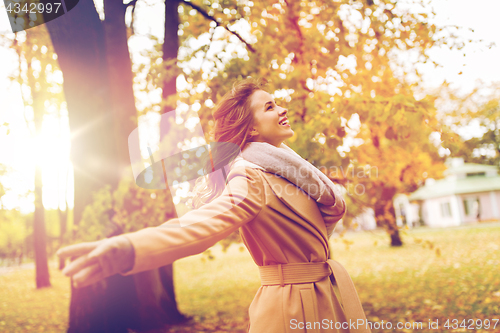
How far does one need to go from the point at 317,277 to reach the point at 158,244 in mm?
938

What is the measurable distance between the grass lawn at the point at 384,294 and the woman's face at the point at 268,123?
421 centimetres

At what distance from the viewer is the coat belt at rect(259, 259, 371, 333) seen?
5.49 feet

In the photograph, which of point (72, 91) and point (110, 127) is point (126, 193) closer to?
point (110, 127)

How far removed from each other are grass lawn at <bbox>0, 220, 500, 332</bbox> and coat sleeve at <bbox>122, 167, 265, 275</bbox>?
4.62 m

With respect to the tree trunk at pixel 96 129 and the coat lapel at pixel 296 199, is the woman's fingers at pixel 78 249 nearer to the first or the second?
the coat lapel at pixel 296 199

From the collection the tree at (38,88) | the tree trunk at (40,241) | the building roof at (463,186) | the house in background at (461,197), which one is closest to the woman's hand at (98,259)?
the tree at (38,88)

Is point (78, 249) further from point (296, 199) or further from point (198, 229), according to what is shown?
point (296, 199)

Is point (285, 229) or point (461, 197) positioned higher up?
point (285, 229)

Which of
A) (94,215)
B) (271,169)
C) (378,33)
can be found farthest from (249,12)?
(271,169)

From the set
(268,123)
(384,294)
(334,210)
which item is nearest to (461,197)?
(384,294)

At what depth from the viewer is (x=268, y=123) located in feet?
Result: 6.27

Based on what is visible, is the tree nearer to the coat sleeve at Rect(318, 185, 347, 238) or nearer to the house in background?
the coat sleeve at Rect(318, 185, 347, 238)

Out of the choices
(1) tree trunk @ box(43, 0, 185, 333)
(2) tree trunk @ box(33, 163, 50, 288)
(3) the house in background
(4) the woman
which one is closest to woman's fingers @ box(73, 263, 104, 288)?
(4) the woman

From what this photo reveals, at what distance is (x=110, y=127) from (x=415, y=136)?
155 inches
